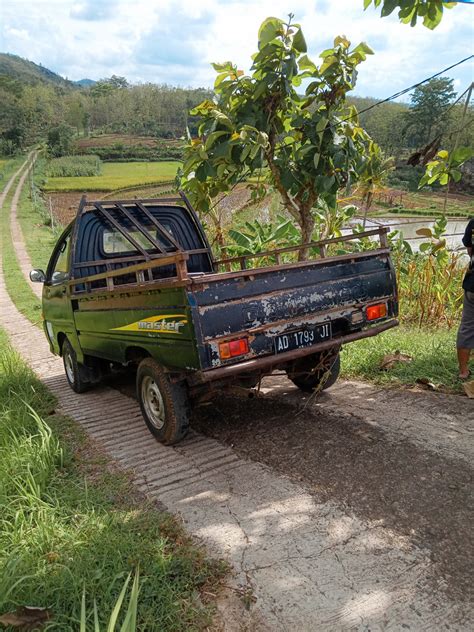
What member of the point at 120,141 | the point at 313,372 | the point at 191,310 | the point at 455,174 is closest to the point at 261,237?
the point at 313,372

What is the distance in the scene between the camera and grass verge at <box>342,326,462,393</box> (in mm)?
4930

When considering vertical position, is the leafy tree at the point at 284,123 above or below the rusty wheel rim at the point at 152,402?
above

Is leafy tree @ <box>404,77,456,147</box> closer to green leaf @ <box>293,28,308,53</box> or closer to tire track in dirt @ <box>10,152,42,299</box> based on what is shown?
tire track in dirt @ <box>10,152,42,299</box>

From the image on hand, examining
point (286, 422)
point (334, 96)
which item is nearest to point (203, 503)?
point (286, 422)

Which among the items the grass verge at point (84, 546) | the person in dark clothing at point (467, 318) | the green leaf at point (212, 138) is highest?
the green leaf at point (212, 138)

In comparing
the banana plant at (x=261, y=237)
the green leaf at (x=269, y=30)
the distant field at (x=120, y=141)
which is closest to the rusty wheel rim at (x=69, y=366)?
the banana plant at (x=261, y=237)

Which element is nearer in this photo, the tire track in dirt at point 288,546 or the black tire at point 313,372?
the tire track in dirt at point 288,546

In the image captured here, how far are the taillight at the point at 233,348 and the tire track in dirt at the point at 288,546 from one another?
31.8 inches

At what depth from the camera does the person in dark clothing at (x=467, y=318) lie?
4.62 m

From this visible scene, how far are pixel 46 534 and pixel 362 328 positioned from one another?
270 centimetres

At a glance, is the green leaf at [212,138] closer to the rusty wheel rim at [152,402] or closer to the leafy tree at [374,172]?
the leafy tree at [374,172]

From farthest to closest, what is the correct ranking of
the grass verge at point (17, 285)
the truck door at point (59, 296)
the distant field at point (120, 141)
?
the distant field at point (120, 141) → the grass verge at point (17, 285) → the truck door at point (59, 296)

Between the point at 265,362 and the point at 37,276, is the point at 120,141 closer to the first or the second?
the point at 37,276

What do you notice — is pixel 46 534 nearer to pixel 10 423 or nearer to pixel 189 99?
pixel 10 423
